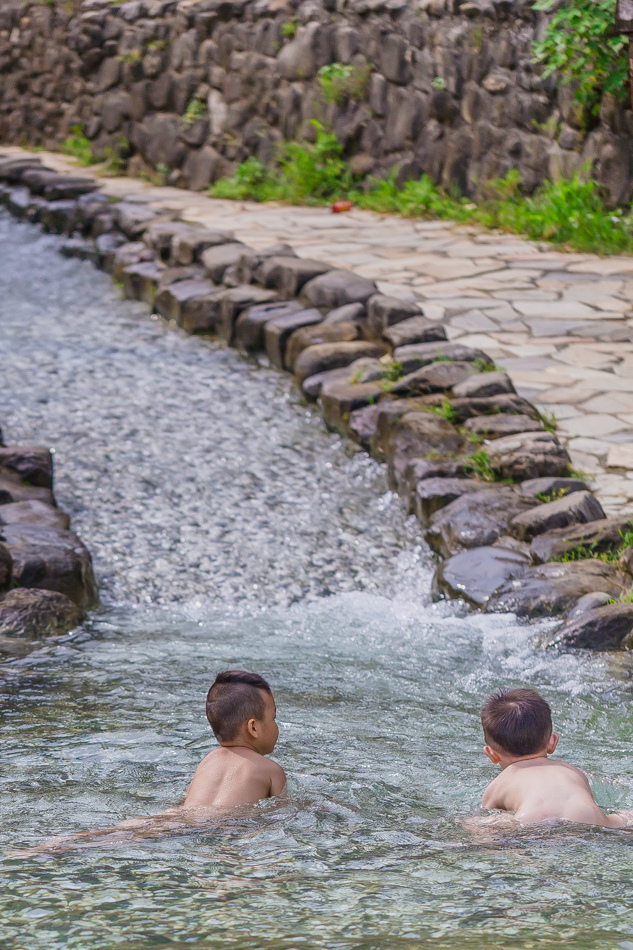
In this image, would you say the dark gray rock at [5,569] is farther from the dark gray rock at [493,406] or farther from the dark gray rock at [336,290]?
the dark gray rock at [336,290]

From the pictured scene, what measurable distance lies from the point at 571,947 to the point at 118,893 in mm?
884

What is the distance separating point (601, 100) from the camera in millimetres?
8609

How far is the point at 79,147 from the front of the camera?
13.7 metres

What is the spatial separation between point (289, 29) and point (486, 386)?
673cm

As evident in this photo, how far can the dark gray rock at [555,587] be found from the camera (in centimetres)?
438

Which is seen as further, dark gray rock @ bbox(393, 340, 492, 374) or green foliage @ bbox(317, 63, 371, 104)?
green foliage @ bbox(317, 63, 371, 104)

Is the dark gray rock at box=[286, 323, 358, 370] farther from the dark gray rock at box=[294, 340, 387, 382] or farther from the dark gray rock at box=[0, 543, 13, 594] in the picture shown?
the dark gray rock at box=[0, 543, 13, 594]

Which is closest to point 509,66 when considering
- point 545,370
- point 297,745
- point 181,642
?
point 545,370

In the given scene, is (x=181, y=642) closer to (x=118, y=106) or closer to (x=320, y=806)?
(x=320, y=806)

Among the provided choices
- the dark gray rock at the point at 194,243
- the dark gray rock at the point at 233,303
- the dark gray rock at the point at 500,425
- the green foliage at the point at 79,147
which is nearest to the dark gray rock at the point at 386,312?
the dark gray rock at the point at 233,303

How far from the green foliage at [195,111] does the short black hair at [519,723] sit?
33.6ft

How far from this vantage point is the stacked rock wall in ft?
30.4

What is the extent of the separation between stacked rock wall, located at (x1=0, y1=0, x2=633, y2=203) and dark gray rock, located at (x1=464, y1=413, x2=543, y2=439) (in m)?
3.62

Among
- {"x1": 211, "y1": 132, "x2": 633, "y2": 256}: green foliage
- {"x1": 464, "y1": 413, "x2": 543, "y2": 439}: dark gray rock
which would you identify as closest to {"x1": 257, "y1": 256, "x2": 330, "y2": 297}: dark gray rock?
{"x1": 211, "y1": 132, "x2": 633, "y2": 256}: green foliage
